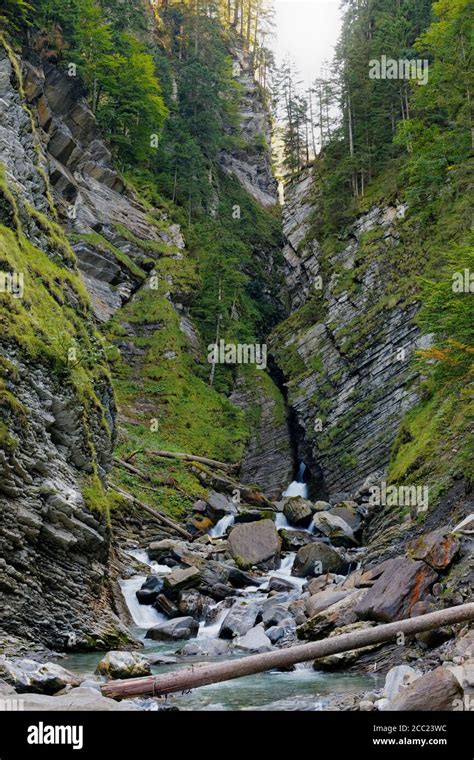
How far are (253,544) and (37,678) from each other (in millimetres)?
14630

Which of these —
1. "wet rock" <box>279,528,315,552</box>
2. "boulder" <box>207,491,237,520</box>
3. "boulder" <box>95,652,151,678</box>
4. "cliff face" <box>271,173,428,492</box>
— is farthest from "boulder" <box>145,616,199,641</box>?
"cliff face" <box>271,173,428,492</box>

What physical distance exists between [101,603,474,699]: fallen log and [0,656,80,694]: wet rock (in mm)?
1204

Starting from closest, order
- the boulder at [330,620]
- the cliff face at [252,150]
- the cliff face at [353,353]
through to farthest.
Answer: the boulder at [330,620] → the cliff face at [353,353] → the cliff face at [252,150]

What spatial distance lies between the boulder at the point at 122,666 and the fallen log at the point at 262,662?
2214 millimetres

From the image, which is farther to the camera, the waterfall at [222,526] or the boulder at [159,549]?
the waterfall at [222,526]

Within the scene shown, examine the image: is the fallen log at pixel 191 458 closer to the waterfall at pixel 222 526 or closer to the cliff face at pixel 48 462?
the waterfall at pixel 222 526

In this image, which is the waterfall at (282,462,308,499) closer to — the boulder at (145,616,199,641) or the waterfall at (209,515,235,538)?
the waterfall at (209,515,235,538)

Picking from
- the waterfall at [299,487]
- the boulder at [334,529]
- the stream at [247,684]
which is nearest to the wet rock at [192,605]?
the stream at [247,684]

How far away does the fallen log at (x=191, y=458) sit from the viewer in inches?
1248

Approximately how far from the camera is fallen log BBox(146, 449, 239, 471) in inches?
1248

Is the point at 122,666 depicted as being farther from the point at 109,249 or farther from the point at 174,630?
the point at 109,249

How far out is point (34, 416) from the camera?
13.1 m
